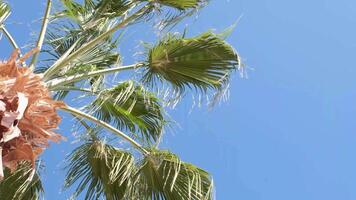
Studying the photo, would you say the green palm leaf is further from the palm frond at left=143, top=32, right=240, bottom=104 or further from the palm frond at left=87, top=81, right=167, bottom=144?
the palm frond at left=87, top=81, right=167, bottom=144

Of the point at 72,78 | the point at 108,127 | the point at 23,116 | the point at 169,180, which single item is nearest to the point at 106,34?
the point at 72,78

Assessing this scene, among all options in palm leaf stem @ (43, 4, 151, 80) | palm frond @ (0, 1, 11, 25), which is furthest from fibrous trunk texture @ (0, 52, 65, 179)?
palm frond @ (0, 1, 11, 25)

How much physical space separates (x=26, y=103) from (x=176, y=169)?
2345 millimetres

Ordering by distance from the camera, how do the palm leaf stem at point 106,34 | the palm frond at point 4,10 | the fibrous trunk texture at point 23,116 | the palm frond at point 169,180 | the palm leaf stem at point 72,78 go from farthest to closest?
the palm frond at point 4,10, the palm frond at point 169,180, the palm leaf stem at point 106,34, the palm leaf stem at point 72,78, the fibrous trunk texture at point 23,116

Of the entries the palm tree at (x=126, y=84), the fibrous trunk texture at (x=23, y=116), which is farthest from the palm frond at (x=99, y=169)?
the fibrous trunk texture at (x=23, y=116)

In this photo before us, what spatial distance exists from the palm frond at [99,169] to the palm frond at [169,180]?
0.49ft

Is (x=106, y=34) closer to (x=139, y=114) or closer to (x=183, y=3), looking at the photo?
(x=183, y=3)

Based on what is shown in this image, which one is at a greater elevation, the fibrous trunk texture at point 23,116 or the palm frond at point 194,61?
the palm frond at point 194,61

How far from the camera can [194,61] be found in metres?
5.02

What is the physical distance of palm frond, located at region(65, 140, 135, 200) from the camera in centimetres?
539

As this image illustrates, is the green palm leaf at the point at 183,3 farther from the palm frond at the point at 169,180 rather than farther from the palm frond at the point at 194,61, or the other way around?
the palm frond at the point at 169,180

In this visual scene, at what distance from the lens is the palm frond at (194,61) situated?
4961 millimetres

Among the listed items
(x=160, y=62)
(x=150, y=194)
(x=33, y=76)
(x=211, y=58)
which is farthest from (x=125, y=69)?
(x=33, y=76)

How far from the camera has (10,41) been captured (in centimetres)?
578
